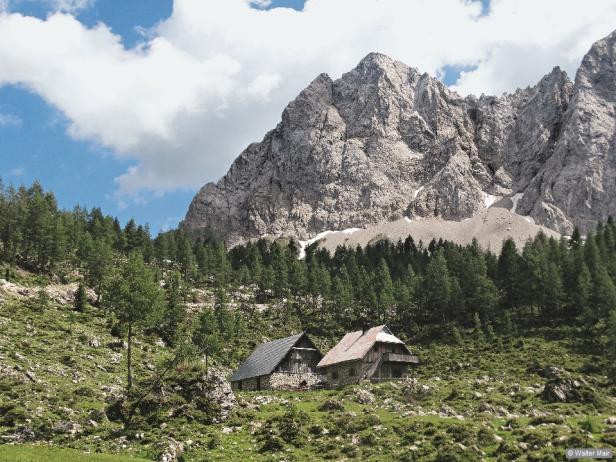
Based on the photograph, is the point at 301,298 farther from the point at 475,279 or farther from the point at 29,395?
the point at 29,395

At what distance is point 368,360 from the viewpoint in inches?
2876

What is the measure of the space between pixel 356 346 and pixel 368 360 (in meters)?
3.01

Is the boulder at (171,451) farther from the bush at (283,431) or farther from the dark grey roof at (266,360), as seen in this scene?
the dark grey roof at (266,360)

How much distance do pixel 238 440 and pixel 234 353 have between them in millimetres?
54147

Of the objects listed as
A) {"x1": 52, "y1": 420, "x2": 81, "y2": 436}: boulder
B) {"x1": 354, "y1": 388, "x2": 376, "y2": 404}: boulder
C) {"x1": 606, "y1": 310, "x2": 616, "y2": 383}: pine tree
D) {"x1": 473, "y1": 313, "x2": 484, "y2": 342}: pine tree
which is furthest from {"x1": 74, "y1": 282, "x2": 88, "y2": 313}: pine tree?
{"x1": 606, "y1": 310, "x2": 616, "y2": 383}: pine tree

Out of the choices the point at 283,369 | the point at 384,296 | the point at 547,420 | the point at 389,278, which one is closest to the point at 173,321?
the point at 283,369

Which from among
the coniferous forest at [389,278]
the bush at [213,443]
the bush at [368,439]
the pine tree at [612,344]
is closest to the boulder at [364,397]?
the bush at [368,439]

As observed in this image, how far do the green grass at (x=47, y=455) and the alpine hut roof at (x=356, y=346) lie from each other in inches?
1809

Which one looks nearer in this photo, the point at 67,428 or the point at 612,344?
the point at 67,428

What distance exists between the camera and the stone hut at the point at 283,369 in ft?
234

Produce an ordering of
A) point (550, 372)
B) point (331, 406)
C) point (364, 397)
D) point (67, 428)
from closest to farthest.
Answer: point (67, 428), point (331, 406), point (364, 397), point (550, 372)

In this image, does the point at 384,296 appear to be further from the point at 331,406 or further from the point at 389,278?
the point at 331,406

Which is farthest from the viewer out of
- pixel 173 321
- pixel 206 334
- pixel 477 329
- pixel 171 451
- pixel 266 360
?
pixel 477 329

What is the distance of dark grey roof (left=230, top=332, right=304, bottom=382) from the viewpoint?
236ft
